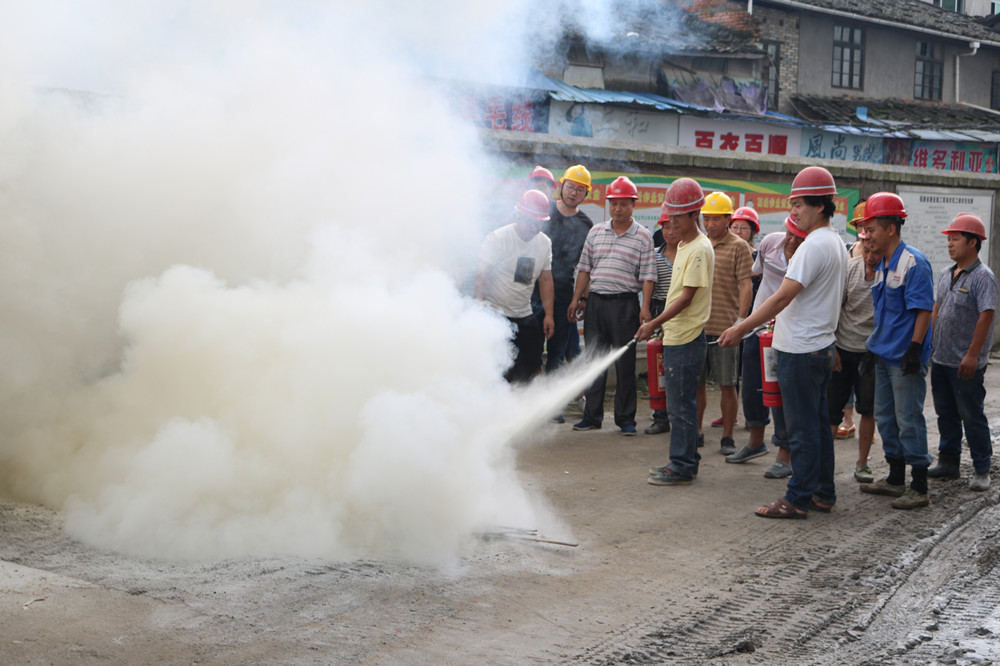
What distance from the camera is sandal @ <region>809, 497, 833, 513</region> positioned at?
18.0 feet

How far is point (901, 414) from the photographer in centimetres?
582

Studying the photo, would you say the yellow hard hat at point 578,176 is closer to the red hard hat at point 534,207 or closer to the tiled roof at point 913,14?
the red hard hat at point 534,207

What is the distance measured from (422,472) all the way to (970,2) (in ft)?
108

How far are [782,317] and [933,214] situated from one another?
8378 mm

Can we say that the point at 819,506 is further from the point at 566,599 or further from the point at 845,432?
the point at 845,432

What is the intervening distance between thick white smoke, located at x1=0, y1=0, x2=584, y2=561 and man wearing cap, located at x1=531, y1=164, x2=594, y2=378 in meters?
1.57

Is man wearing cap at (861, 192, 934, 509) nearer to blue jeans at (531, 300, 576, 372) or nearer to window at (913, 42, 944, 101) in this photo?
blue jeans at (531, 300, 576, 372)

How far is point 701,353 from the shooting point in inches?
241

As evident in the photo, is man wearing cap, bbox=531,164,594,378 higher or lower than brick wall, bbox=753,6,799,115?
lower

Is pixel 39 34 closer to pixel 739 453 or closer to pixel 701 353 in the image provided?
pixel 701 353

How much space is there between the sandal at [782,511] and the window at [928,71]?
975 inches

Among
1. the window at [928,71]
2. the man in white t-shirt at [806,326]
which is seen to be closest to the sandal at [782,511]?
the man in white t-shirt at [806,326]

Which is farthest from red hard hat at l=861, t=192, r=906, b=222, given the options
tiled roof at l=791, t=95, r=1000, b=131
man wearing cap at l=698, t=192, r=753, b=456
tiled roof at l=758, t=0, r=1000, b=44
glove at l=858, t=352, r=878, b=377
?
tiled roof at l=758, t=0, r=1000, b=44

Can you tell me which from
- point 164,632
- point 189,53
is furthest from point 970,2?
point 164,632
